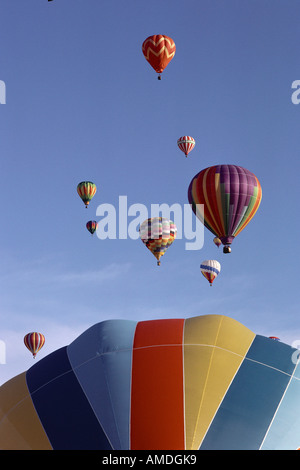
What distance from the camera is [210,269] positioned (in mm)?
39562

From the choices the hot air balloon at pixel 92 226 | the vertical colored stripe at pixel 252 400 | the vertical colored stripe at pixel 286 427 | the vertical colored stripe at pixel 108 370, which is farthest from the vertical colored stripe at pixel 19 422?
the hot air balloon at pixel 92 226

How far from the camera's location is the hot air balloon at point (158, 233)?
3209 centimetres

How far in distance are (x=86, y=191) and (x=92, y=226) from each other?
14.0 ft

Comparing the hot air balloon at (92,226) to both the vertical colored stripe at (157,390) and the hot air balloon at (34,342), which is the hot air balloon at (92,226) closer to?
the hot air balloon at (34,342)

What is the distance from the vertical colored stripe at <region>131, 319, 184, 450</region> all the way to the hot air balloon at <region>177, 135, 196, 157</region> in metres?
26.2

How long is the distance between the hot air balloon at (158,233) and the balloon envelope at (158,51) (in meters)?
7.44

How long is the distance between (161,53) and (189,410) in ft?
73.0

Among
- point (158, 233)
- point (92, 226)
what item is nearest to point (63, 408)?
point (158, 233)

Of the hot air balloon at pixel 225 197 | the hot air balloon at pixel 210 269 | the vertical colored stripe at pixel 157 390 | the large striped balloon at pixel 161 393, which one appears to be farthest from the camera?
the hot air balloon at pixel 210 269

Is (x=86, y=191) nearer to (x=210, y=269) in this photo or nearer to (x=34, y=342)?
(x=210, y=269)

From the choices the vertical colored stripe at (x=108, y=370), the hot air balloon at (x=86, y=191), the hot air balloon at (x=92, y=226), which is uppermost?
the hot air balloon at (x=86, y=191)

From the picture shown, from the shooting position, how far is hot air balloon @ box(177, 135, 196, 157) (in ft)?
123

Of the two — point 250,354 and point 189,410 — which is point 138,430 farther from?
point 250,354
